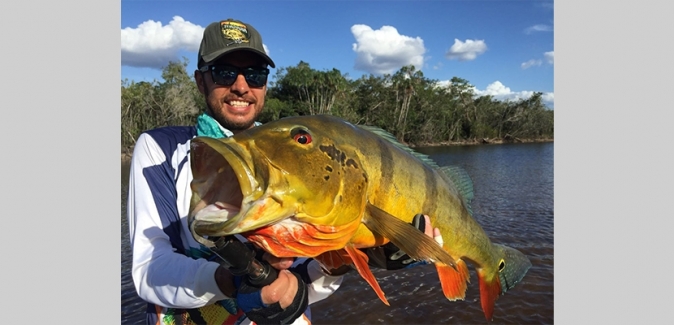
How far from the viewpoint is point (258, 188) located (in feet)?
5.10

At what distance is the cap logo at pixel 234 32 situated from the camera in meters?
2.95

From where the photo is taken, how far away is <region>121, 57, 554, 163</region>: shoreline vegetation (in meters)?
43.1

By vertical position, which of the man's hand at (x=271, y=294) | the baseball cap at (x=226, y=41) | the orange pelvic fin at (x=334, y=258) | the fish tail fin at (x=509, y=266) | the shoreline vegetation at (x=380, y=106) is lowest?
the fish tail fin at (x=509, y=266)

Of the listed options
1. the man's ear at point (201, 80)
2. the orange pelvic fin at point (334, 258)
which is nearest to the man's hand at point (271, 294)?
the orange pelvic fin at point (334, 258)

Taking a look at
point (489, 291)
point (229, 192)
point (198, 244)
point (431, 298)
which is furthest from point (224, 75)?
point (431, 298)

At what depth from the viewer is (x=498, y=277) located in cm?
327

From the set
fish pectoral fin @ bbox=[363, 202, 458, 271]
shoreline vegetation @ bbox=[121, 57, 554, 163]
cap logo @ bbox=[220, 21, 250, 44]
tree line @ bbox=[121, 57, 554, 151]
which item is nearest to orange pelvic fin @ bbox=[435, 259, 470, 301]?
fish pectoral fin @ bbox=[363, 202, 458, 271]

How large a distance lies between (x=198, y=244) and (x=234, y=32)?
155cm

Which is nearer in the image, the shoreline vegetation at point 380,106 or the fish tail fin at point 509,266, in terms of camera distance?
the fish tail fin at point 509,266

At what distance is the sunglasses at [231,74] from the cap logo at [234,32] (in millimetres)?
211

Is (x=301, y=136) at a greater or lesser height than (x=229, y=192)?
greater

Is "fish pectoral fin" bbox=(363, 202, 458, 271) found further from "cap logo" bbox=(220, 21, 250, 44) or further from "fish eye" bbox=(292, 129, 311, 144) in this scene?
"cap logo" bbox=(220, 21, 250, 44)

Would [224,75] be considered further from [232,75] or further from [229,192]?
[229,192]

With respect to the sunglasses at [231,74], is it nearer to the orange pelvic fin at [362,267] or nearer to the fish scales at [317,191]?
the fish scales at [317,191]
